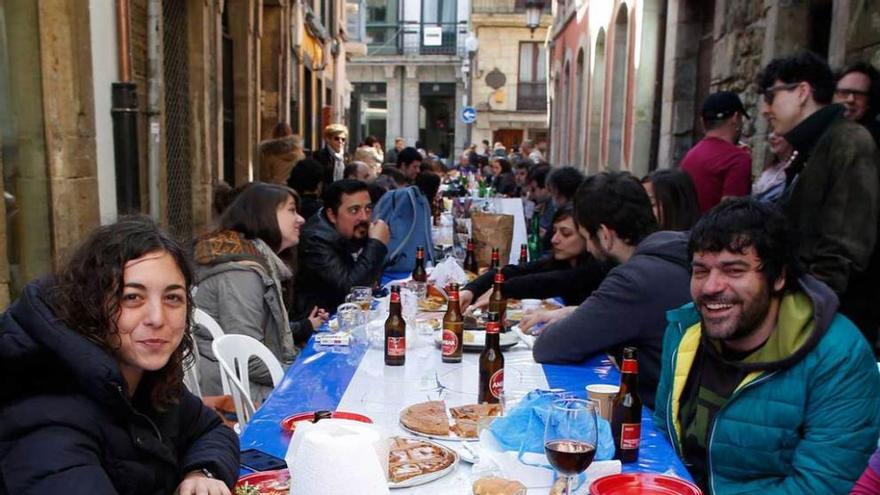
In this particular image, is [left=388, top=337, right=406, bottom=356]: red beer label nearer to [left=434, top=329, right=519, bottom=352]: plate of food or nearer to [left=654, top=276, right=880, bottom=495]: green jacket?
[left=434, top=329, right=519, bottom=352]: plate of food

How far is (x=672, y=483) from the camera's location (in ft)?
7.11

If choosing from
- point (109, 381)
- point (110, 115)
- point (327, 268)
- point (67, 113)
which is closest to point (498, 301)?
point (327, 268)

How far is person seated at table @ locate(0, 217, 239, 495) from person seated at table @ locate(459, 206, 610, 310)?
2.45 metres

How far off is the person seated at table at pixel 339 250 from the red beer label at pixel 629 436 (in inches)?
113

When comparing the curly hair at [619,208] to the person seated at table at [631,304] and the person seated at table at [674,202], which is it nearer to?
the person seated at table at [631,304]

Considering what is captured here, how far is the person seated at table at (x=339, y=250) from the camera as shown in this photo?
5109 mm

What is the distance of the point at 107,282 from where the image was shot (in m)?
1.99

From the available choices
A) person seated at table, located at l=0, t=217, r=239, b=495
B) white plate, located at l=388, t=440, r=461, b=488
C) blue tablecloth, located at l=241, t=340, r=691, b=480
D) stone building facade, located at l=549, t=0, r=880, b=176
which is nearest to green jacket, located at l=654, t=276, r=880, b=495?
blue tablecloth, located at l=241, t=340, r=691, b=480

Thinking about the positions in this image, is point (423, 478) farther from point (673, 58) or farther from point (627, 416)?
point (673, 58)

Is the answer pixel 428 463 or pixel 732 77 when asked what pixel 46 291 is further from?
pixel 732 77

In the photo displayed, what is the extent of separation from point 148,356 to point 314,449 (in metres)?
0.58

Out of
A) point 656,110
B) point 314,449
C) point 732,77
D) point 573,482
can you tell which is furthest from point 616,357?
point 656,110

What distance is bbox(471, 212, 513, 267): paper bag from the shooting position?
254 inches

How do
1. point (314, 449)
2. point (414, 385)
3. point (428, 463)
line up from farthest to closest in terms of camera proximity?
point (414, 385) < point (428, 463) < point (314, 449)
